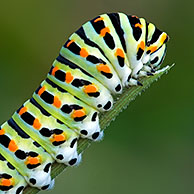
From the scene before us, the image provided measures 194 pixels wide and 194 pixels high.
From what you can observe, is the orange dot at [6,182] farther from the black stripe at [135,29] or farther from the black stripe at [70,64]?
the black stripe at [135,29]

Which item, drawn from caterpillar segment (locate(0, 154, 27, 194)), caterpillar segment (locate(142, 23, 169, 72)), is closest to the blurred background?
caterpillar segment (locate(0, 154, 27, 194))

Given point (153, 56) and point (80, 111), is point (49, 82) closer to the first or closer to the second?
point (80, 111)

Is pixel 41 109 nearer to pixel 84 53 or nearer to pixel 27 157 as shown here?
pixel 27 157

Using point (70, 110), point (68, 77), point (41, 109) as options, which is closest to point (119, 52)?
point (68, 77)

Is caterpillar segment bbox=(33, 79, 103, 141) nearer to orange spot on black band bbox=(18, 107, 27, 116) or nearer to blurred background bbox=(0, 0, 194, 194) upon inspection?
orange spot on black band bbox=(18, 107, 27, 116)

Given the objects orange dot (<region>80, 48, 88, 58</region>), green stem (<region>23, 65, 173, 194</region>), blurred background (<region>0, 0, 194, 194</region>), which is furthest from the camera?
blurred background (<region>0, 0, 194, 194</region>)

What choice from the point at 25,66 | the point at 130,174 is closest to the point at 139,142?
the point at 130,174
